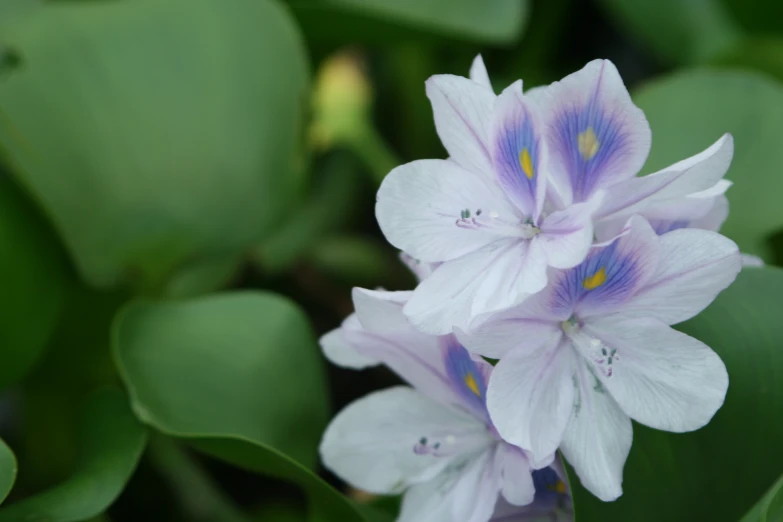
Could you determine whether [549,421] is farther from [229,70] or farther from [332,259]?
[332,259]

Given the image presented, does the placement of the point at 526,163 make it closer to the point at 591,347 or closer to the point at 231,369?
the point at 591,347

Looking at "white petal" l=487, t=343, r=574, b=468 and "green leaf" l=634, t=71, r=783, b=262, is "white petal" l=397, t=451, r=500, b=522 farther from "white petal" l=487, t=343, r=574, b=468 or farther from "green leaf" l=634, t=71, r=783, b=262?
"green leaf" l=634, t=71, r=783, b=262

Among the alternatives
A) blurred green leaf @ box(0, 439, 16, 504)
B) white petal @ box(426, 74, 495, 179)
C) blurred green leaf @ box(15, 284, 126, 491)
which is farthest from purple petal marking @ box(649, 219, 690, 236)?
blurred green leaf @ box(15, 284, 126, 491)

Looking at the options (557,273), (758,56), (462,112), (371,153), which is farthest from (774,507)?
(371,153)

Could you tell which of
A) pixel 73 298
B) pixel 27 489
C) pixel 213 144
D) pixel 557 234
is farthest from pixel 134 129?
pixel 557 234

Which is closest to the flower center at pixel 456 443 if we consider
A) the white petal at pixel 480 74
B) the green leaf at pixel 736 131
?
the white petal at pixel 480 74

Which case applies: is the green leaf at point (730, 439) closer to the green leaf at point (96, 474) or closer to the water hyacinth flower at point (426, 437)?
the water hyacinth flower at point (426, 437)
